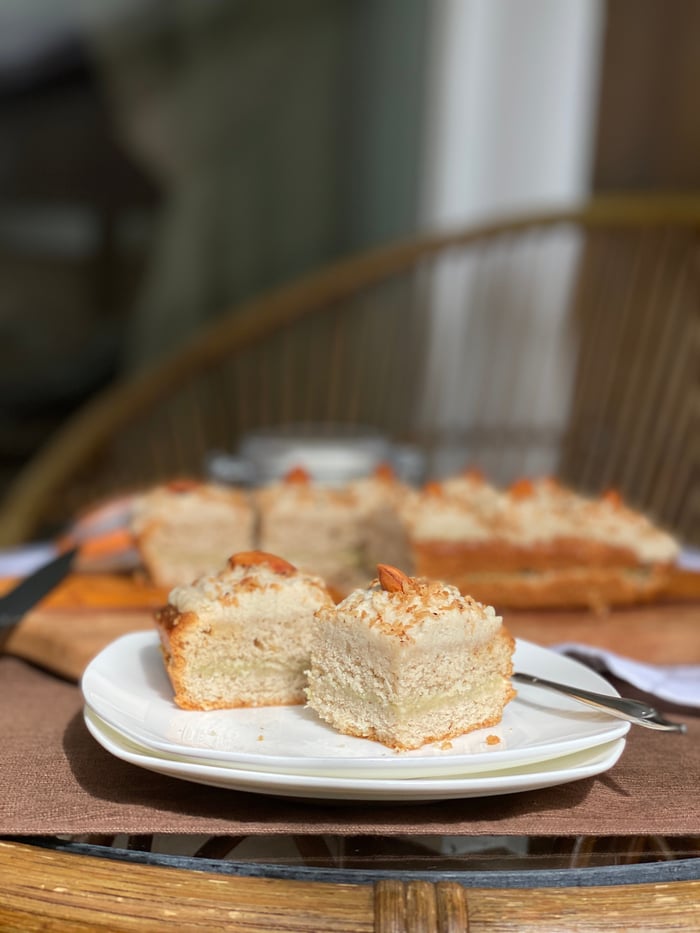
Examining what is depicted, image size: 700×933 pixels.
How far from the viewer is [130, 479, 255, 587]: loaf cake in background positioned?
4.37ft

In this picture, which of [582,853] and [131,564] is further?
[131,564]

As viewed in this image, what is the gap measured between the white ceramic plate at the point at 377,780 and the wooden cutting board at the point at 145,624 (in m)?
0.36

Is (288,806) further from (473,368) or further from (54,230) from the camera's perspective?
(54,230)

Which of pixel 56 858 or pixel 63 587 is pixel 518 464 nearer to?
pixel 63 587

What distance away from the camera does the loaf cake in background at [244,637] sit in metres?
0.74

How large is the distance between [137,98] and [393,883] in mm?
3143


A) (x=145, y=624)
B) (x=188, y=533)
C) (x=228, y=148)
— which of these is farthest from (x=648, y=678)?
(x=228, y=148)

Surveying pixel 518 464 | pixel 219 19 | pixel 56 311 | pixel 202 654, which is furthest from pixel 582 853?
pixel 219 19

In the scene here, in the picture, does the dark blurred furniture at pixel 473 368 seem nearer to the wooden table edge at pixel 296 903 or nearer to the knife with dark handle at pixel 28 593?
the knife with dark handle at pixel 28 593

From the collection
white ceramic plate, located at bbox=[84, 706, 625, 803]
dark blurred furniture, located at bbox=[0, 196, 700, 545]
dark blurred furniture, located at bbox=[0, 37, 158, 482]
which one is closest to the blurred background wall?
dark blurred furniture, located at bbox=[0, 37, 158, 482]

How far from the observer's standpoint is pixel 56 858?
1.96ft

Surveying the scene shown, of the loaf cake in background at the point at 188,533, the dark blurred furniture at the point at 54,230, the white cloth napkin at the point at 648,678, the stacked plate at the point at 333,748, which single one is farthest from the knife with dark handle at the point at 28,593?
the dark blurred furniture at the point at 54,230

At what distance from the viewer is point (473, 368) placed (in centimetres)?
235

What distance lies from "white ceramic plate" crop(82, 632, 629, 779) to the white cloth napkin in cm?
16
